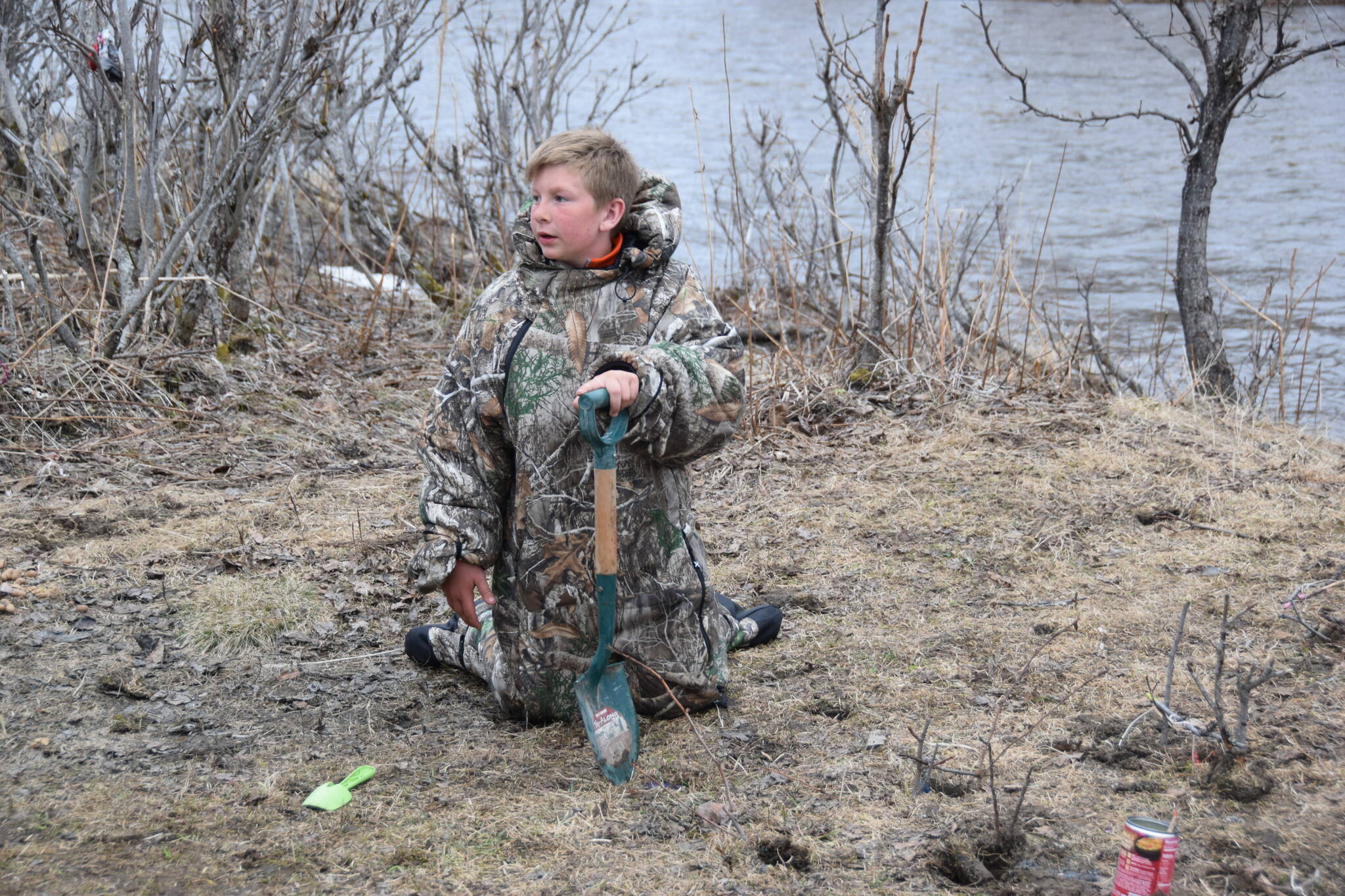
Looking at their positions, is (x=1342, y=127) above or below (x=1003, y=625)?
above

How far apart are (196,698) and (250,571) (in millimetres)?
787

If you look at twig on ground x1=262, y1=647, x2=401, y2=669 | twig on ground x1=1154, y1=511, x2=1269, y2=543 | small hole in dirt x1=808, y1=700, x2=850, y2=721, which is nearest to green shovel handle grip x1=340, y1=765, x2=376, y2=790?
twig on ground x1=262, y1=647, x2=401, y2=669

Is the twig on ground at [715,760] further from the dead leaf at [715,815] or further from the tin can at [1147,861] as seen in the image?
the tin can at [1147,861]

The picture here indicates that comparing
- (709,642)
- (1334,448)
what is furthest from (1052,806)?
(1334,448)

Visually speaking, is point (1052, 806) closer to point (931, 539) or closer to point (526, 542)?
point (526, 542)

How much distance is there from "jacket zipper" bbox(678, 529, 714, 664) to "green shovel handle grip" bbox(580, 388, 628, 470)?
0.44 m

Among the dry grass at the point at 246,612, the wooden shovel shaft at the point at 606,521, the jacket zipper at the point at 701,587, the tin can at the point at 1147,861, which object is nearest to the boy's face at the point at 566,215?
the wooden shovel shaft at the point at 606,521

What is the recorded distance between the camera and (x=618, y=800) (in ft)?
7.93

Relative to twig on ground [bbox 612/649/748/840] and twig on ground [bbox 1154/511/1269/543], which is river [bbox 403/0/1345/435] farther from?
twig on ground [bbox 612/649/748/840]

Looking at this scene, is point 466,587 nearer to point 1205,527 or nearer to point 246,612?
point 246,612

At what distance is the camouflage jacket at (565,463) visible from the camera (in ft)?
8.56

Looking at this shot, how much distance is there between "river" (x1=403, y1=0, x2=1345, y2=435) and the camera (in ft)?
27.2

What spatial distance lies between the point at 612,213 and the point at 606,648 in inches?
38.0

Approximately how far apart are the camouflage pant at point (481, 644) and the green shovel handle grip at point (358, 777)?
1.36ft
